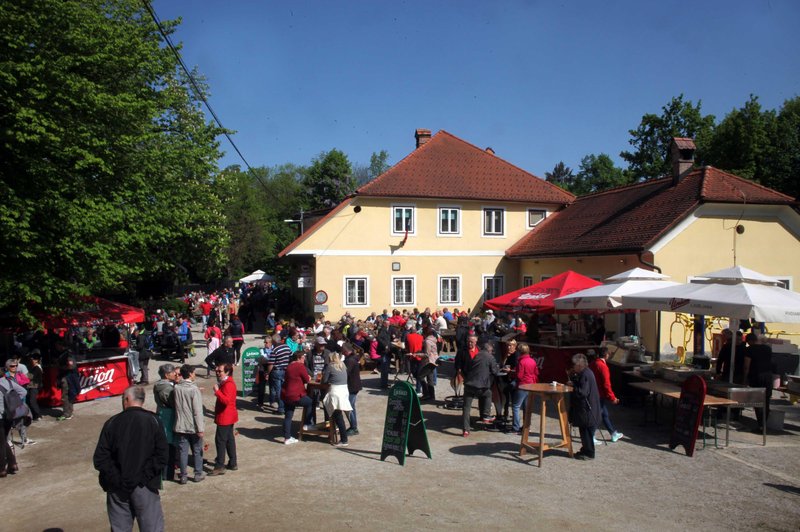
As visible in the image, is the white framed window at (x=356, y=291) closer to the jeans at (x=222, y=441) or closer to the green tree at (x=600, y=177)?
the jeans at (x=222, y=441)

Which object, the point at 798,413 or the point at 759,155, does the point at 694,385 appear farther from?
the point at 759,155

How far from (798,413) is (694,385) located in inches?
180

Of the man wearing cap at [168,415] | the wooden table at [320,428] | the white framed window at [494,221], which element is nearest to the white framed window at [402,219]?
the white framed window at [494,221]

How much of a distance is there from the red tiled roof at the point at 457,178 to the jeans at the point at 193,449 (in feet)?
62.0

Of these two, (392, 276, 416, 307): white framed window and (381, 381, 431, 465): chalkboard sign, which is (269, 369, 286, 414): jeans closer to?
(381, 381, 431, 465): chalkboard sign

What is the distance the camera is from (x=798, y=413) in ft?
41.5

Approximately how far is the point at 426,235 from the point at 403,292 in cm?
276

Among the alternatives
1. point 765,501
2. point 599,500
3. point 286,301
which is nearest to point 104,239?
point 599,500

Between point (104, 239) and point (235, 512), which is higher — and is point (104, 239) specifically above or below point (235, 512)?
above

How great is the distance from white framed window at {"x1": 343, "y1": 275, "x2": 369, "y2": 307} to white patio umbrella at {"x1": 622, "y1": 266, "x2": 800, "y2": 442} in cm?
1533

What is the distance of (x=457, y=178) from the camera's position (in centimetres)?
2888

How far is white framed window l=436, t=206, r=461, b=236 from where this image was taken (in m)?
28.3

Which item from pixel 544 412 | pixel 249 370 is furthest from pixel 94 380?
pixel 544 412

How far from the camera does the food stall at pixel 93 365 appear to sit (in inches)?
552
